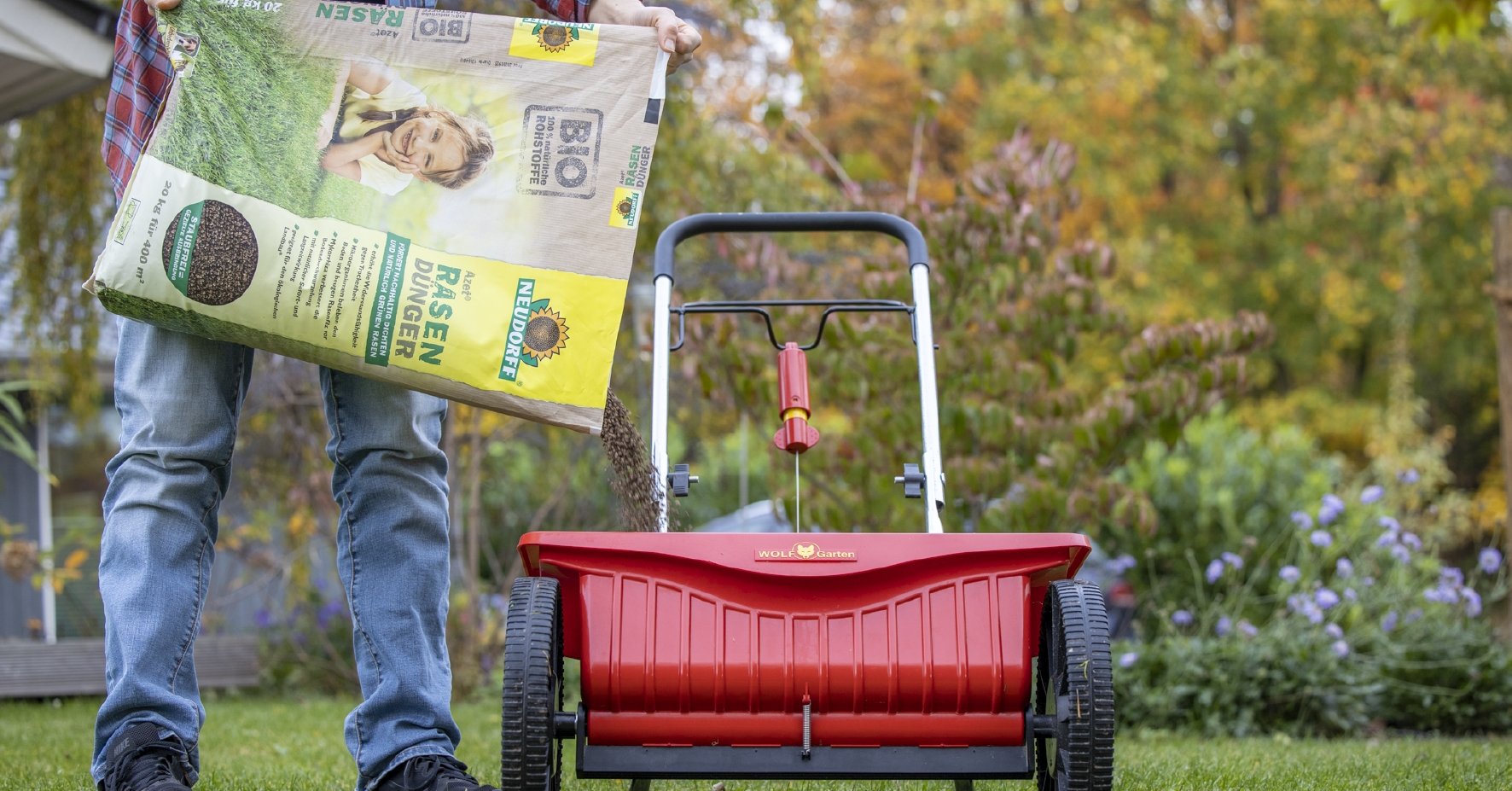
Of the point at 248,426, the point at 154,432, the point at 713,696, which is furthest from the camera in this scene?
the point at 248,426

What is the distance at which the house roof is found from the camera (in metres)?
4.11

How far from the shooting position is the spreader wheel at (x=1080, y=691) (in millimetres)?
1875

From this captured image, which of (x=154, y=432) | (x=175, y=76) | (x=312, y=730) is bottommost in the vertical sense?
(x=312, y=730)

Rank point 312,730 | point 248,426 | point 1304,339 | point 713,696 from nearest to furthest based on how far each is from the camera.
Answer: point 713,696, point 312,730, point 248,426, point 1304,339

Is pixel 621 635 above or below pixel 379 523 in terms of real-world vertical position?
below

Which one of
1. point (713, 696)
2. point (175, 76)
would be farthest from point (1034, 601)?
point (175, 76)

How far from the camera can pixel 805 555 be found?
2012 millimetres

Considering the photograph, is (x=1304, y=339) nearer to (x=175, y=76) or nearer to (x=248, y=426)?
(x=248, y=426)

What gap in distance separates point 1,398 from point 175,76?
2.66 metres

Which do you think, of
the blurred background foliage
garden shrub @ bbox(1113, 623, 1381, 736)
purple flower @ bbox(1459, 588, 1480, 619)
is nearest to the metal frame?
the blurred background foliage

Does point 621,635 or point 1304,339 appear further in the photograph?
point 1304,339

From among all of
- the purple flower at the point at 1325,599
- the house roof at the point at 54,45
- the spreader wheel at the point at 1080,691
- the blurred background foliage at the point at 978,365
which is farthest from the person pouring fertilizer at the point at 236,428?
the purple flower at the point at 1325,599

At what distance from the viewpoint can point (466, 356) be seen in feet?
6.64

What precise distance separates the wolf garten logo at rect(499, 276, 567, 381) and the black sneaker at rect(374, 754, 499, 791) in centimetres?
60
